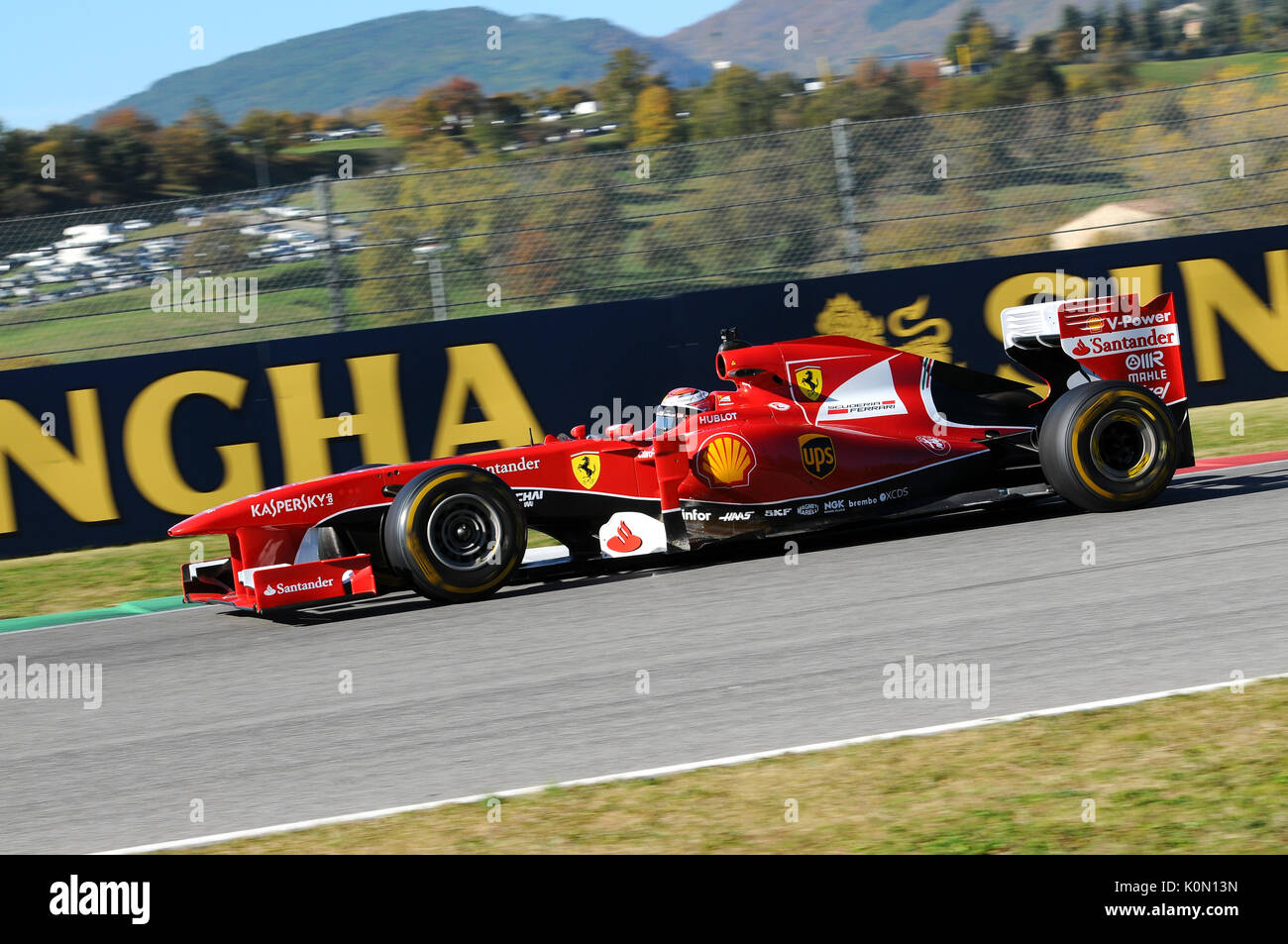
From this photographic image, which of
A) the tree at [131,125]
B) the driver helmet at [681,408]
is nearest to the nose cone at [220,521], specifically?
the driver helmet at [681,408]

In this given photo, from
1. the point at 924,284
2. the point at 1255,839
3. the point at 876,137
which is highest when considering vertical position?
the point at 876,137

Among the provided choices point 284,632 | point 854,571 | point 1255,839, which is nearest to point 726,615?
point 854,571

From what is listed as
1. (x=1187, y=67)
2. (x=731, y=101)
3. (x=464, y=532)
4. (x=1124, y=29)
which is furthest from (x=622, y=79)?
(x=464, y=532)

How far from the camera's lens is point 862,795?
4.34 meters

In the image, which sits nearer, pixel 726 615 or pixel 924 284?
pixel 726 615

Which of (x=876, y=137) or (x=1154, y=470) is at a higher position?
(x=876, y=137)

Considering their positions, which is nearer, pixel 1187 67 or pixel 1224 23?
pixel 1187 67

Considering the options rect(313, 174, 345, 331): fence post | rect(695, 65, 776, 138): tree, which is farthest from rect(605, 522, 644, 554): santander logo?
rect(695, 65, 776, 138): tree

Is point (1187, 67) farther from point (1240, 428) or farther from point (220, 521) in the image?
point (220, 521)

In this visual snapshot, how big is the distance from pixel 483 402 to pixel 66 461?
322 centimetres

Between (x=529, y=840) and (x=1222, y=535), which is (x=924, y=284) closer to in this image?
(x=1222, y=535)

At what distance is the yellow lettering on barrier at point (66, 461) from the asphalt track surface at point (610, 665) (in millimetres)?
2415

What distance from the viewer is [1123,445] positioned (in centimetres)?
891
